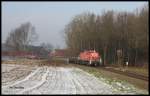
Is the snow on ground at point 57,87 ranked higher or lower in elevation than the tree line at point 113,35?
lower

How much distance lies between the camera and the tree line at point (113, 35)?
76.8m

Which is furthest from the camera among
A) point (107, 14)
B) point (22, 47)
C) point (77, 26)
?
point (22, 47)

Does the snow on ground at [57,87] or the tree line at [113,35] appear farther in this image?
the tree line at [113,35]

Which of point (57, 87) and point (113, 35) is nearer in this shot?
point (57, 87)

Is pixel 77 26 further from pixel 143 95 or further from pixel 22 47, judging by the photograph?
pixel 143 95

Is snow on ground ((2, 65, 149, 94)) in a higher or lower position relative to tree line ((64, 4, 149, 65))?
lower

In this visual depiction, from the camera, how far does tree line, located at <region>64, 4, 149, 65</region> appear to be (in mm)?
76750

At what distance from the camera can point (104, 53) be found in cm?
10050

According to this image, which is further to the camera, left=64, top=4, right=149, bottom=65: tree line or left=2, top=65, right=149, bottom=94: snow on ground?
left=64, top=4, right=149, bottom=65: tree line

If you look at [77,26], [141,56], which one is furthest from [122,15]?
[77,26]

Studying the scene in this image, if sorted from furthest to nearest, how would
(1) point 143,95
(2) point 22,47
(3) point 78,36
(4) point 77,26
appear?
(2) point 22,47 → (4) point 77,26 → (3) point 78,36 → (1) point 143,95

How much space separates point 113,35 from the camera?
94.6m

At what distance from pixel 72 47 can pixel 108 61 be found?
23.4 metres

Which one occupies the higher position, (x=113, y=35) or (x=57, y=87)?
(x=113, y=35)
